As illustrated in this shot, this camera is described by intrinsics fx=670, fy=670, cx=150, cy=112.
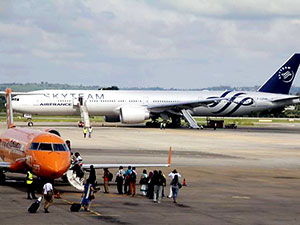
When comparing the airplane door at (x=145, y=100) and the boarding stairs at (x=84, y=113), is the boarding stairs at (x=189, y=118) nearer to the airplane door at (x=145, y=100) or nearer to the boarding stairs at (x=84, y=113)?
the airplane door at (x=145, y=100)

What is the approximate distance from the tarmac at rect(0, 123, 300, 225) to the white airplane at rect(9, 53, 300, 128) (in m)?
19.3

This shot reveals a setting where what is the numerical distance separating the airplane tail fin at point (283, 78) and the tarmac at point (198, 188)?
3159 cm

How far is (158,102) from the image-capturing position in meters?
102

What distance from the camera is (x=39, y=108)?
96312mm

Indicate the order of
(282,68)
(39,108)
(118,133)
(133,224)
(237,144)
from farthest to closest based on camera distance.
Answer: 1. (282,68)
2. (39,108)
3. (118,133)
4. (237,144)
5. (133,224)

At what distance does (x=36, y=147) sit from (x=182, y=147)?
35.4 metres

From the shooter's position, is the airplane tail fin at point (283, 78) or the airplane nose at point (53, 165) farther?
the airplane tail fin at point (283, 78)

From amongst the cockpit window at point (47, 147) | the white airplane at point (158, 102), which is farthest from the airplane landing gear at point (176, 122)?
the cockpit window at point (47, 147)

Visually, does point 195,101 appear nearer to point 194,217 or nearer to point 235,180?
point 235,180

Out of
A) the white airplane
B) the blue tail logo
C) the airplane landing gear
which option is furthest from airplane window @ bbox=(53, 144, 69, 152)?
the blue tail logo

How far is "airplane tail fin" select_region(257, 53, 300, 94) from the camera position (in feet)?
360

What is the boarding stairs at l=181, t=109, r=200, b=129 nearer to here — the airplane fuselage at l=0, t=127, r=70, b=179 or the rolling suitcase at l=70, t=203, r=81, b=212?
the airplane fuselage at l=0, t=127, r=70, b=179

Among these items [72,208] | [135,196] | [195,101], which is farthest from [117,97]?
[72,208]

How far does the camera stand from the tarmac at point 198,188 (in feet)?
95.4
